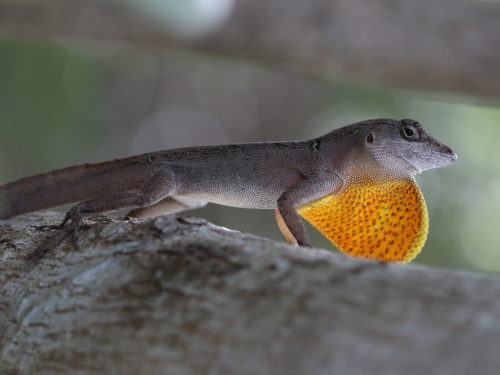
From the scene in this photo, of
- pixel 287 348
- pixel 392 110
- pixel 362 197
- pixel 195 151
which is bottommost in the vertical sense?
pixel 287 348

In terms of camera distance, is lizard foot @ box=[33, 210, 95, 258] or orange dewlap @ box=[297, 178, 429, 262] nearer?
lizard foot @ box=[33, 210, 95, 258]

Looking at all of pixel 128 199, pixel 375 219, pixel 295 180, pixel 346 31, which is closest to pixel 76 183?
pixel 128 199

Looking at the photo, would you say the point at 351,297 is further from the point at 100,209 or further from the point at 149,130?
the point at 149,130

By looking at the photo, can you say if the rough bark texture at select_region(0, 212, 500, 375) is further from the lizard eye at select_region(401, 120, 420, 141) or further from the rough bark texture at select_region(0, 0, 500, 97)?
the rough bark texture at select_region(0, 0, 500, 97)

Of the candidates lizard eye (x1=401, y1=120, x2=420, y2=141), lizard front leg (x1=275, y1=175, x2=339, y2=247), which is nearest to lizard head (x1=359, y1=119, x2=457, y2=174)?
lizard eye (x1=401, y1=120, x2=420, y2=141)

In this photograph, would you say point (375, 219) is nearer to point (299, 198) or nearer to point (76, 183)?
point (299, 198)

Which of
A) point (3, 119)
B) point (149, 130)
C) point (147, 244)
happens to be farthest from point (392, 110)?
point (147, 244)
